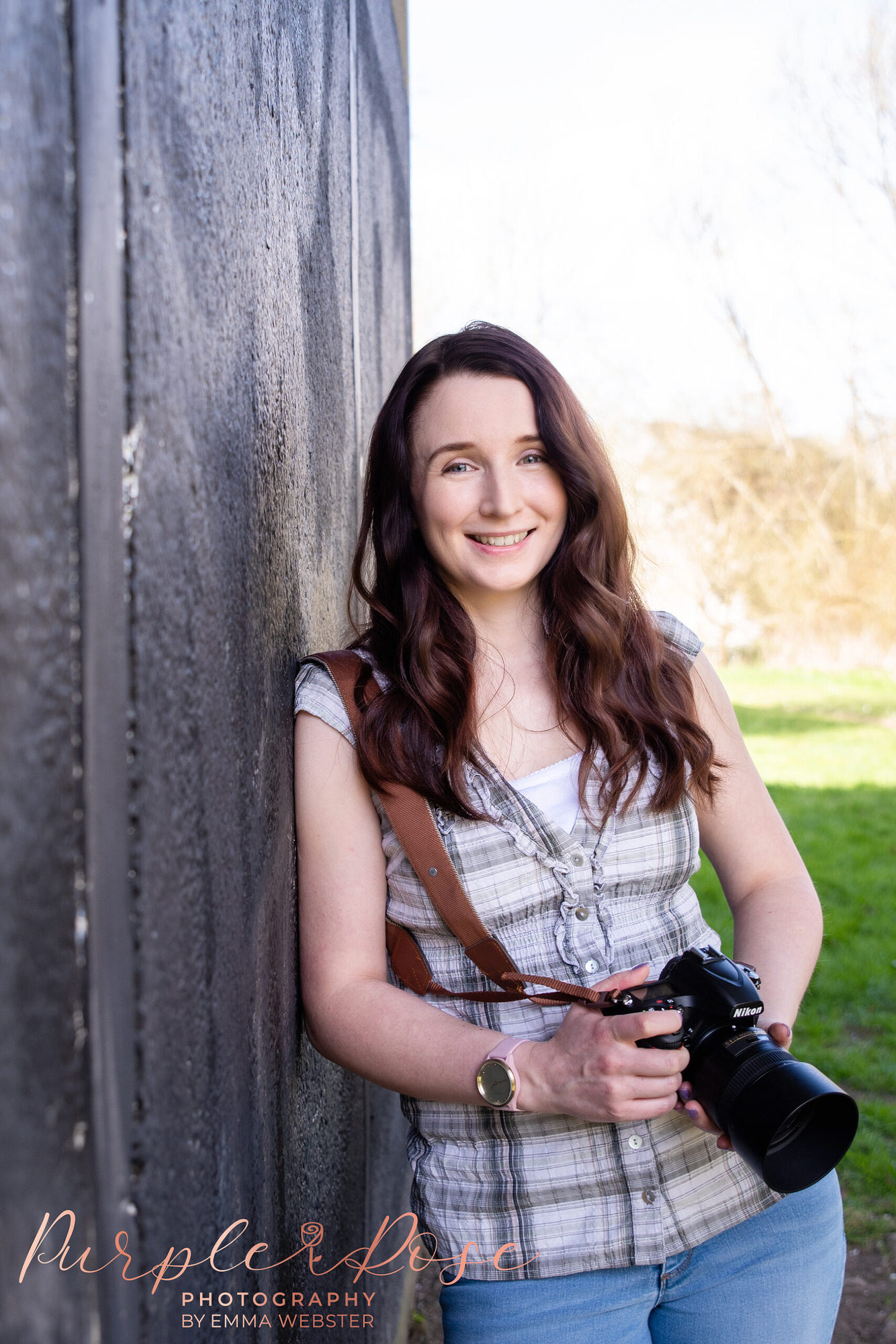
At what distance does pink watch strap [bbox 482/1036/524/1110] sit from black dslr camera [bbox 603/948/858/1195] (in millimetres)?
132

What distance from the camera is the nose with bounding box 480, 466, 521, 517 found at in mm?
1651

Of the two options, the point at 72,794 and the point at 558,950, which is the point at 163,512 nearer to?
the point at 72,794

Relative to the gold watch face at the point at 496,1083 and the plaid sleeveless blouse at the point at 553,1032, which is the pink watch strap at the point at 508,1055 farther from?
the plaid sleeveless blouse at the point at 553,1032

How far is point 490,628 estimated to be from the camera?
5.86 feet

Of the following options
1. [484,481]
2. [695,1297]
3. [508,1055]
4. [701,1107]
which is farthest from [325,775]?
[695,1297]

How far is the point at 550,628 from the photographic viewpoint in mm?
1803

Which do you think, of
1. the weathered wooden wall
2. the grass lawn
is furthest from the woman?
the grass lawn

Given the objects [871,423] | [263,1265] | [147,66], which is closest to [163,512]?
[147,66]

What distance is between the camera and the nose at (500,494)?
5.42ft

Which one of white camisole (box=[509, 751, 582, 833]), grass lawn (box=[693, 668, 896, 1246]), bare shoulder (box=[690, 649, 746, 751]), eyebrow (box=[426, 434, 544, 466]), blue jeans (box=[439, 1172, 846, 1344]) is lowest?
grass lawn (box=[693, 668, 896, 1246])

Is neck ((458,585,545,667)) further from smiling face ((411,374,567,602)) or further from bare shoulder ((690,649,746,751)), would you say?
bare shoulder ((690,649,746,751))

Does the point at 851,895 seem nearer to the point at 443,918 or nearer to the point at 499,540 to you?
the point at 499,540

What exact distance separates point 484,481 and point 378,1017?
835 millimetres

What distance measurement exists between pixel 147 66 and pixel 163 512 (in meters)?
0.32
